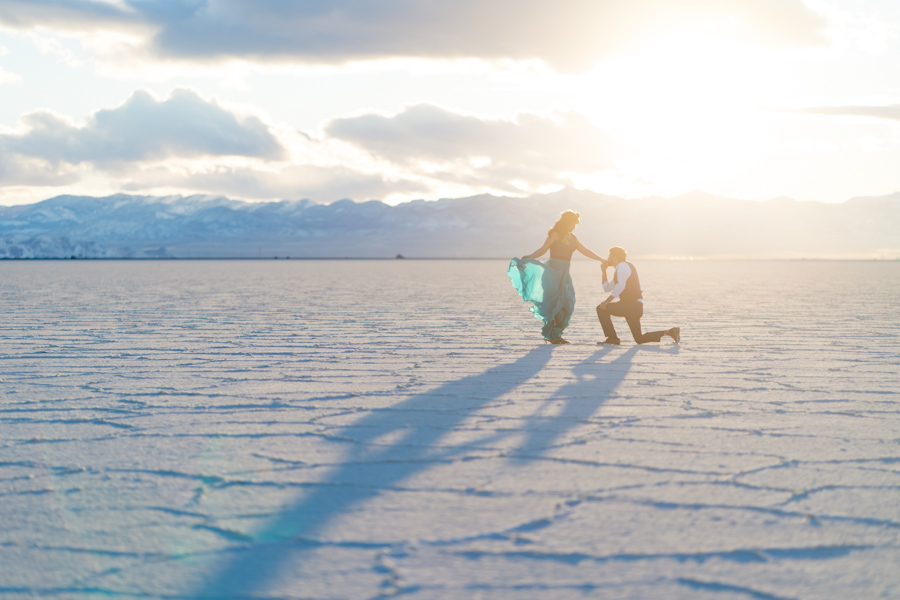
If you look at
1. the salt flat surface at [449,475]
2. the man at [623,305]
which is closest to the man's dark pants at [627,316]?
the man at [623,305]

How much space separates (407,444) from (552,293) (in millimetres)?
4900

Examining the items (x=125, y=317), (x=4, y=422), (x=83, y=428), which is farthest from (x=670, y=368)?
(x=125, y=317)

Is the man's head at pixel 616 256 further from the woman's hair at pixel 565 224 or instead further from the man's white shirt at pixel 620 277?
the woman's hair at pixel 565 224

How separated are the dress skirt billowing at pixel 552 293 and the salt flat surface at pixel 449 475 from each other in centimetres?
129

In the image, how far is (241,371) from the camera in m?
6.07

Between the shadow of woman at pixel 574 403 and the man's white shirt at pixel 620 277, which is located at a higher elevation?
the man's white shirt at pixel 620 277

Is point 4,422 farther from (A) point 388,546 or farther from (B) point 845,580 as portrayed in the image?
(B) point 845,580

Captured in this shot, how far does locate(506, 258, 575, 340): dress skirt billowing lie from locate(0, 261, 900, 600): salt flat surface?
129 cm

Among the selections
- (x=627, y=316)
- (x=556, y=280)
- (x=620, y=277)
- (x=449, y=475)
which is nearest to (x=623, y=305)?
(x=627, y=316)

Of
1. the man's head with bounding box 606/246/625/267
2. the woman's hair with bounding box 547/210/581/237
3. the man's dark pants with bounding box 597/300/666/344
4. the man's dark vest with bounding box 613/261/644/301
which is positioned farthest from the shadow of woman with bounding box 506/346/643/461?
the woman's hair with bounding box 547/210/581/237

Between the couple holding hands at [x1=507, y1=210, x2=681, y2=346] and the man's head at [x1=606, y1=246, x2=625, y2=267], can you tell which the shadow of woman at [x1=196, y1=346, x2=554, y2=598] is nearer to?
the couple holding hands at [x1=507, y1=210, x2=681, y2=346]

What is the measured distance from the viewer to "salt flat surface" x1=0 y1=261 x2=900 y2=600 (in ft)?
7.64

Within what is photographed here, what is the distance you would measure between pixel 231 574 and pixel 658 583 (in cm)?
134

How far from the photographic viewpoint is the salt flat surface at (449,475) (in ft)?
7.64
